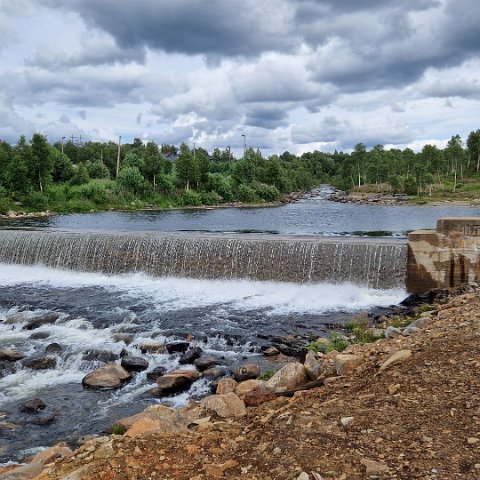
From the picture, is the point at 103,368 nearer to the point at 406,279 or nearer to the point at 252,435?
the point at 252,435

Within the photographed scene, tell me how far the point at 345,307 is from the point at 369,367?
7.82 m

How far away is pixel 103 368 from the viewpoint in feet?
34.8

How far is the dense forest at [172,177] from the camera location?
177 ft

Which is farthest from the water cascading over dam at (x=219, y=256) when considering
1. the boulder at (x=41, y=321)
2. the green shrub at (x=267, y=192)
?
the green shrub at (x=267, y=192)

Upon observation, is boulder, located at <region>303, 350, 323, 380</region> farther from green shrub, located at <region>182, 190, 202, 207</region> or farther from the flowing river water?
green shrub, located at <region>182, 190, 202, 207</region>

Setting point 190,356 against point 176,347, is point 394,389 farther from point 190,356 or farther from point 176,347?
point 176,347

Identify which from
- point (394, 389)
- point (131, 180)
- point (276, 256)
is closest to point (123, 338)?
point (276, 256)

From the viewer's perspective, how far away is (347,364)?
7977 millimetres

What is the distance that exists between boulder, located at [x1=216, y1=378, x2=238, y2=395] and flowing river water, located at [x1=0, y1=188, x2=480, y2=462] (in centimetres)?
69

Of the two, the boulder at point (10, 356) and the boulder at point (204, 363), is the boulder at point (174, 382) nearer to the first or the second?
the boulder at point (204, 363)

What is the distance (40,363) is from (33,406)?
2.25 m

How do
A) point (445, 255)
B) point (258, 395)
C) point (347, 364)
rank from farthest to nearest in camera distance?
point (445, 255), point (347, 364), point (258, 395)

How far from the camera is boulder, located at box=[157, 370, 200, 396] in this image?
9.80 m

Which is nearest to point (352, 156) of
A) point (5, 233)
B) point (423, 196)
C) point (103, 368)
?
point (423, 196)
